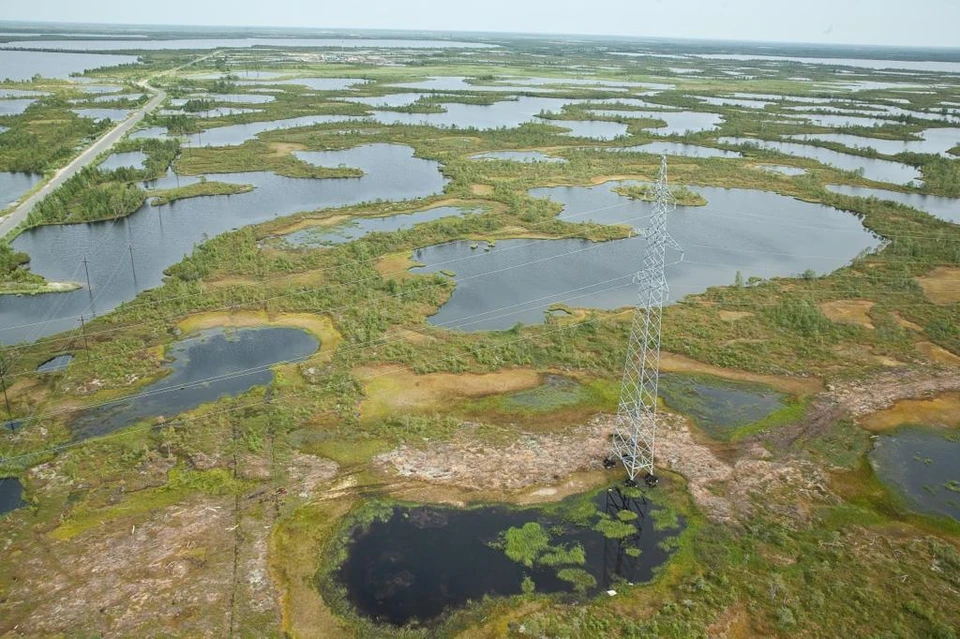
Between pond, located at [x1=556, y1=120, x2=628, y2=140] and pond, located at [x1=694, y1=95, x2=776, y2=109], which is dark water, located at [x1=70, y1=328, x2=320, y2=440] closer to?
pond, located at [x1=556, y1=120, x2=628, y2=140]

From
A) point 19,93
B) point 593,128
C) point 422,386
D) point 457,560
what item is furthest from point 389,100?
point 457,560

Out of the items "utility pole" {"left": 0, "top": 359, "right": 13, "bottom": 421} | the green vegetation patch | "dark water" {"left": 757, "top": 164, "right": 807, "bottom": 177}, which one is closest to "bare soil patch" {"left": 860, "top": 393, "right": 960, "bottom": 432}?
"utility pole" {"left": 0, "top": 359, "right": 13, "bottom": 421}

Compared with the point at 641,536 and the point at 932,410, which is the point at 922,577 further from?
the point at 932,410

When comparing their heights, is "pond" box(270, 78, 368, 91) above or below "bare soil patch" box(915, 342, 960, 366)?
above

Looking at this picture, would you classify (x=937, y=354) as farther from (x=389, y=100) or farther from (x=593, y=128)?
(x=389, y=100)

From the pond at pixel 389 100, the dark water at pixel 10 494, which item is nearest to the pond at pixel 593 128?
the pond at pixel 389 100

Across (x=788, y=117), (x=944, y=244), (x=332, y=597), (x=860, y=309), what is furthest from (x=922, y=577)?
(x=788, y=117)
